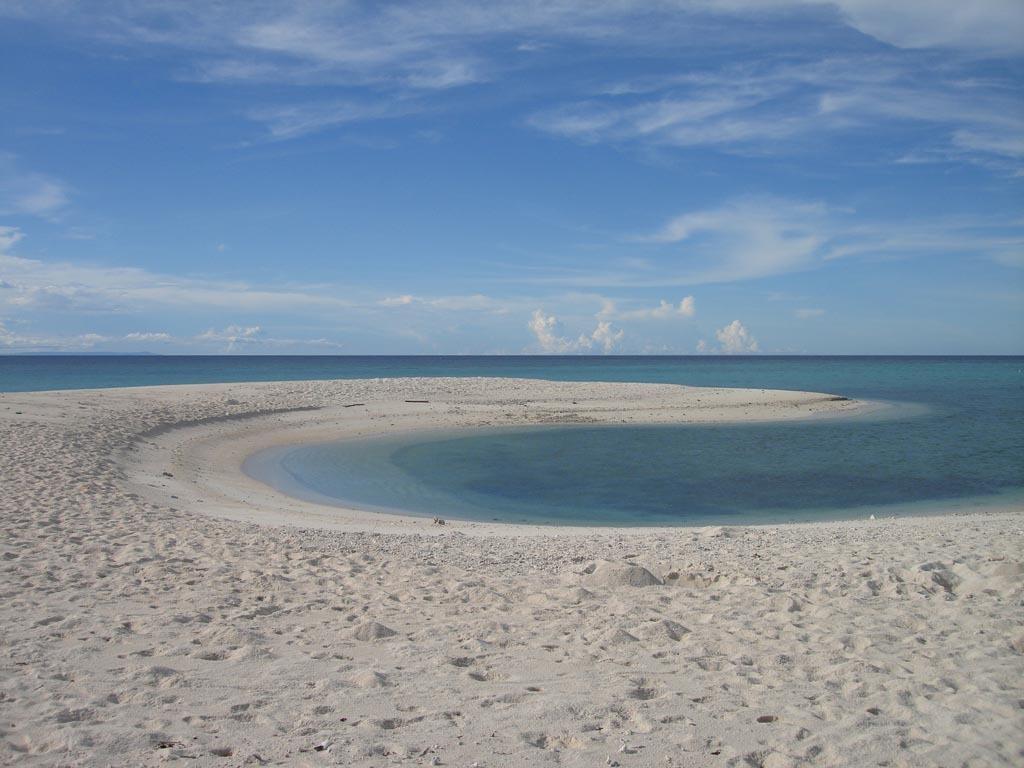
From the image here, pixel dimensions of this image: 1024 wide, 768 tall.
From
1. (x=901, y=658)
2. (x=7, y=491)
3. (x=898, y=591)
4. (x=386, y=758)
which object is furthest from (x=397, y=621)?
(x=7, y=491)

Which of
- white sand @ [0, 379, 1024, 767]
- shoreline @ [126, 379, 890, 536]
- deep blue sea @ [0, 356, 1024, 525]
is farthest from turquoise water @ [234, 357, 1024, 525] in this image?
white sand @ [0, 379, 1024, 767]

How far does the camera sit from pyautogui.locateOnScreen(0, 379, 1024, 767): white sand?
14.8 feet

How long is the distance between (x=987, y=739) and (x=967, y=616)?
8.24 ft

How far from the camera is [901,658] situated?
228 inches

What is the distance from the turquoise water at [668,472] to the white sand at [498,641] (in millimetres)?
3735

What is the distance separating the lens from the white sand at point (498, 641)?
178 inches

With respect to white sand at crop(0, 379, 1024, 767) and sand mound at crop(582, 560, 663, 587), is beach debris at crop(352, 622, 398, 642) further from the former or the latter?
sand mound at crop(582, 560, 663, 587)

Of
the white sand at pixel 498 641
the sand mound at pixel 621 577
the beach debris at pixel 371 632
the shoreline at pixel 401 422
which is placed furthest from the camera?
the shoreline at pixel 401 422

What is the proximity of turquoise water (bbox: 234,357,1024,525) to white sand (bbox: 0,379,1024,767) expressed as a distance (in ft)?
12.3

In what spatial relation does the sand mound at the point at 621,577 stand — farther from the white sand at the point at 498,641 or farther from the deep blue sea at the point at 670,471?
the deep blue sea at the point at 670,471

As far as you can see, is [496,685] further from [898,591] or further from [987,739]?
[898,591]

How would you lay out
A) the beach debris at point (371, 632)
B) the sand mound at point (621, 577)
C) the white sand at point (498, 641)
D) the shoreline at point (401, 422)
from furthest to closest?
the shoreline at point (401, 422) → the sand mound at point (621, 577) → the beach debris at point (371, 632) → the white sand at point (498, 641)

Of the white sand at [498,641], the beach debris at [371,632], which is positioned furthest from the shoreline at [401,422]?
the beach debris at [371,632]

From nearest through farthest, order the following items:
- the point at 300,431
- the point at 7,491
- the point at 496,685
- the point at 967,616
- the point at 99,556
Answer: the point at 496,685 < the point at 967,616 < the point at 99,556 < the point at 7,491 < the point at 300,431
